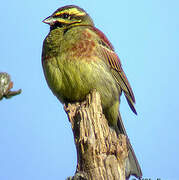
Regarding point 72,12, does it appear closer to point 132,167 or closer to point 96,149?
point 132,167

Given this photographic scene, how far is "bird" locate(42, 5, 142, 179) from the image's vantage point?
4.73m

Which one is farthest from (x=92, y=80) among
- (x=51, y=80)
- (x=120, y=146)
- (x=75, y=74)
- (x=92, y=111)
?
(x=120, y=146)

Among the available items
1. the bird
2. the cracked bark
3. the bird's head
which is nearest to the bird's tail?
the bird

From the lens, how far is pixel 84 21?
219 inches

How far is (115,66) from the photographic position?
17.4ft

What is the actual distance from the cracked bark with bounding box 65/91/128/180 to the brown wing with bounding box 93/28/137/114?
5.11 feet

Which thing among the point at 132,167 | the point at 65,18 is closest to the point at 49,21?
the point at 65,18

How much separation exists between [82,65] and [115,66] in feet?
2.63

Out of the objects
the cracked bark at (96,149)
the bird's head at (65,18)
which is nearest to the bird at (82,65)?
the bird's head at (65,18)

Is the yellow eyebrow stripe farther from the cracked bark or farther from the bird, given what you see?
the cracked bark

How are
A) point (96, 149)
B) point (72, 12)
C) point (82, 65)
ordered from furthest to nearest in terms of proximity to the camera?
point (72, 12)
point (82, 65)
point (96, 149)

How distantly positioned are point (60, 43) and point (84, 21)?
0.86 meters

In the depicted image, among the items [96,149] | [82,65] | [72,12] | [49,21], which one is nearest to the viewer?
[96,149]

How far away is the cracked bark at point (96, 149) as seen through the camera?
124 inches
